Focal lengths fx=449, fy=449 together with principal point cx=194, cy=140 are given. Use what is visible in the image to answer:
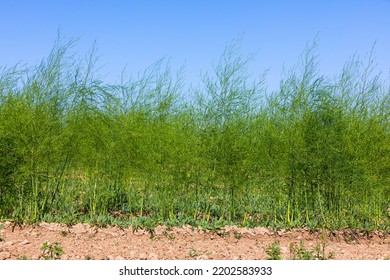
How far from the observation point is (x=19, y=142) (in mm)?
6961

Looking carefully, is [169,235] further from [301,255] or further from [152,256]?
[301,255]

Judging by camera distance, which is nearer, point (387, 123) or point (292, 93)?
point (292, 93)

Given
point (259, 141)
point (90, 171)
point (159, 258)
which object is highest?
point (259, 141)

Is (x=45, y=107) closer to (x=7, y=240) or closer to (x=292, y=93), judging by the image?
(x=7, y=240)

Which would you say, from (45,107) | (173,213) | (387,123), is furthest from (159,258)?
(387,123)

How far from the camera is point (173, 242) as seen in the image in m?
6.27

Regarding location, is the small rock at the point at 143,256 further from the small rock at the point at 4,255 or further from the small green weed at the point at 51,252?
the small rock at the point at 4,255

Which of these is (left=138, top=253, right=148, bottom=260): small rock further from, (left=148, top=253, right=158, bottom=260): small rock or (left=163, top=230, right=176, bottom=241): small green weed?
(left=163, top=230, right=176, bottom=241): small green weed

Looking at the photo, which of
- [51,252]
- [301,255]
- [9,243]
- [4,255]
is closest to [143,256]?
[51,252]

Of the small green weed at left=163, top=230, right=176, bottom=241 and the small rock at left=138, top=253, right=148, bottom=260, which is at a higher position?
the small green weed at left=163, top=230, right=176, bottom=241

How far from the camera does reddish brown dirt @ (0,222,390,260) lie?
19.0 ft

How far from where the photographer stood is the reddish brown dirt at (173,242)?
5777 mm

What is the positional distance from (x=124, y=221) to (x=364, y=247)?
3.67 metres

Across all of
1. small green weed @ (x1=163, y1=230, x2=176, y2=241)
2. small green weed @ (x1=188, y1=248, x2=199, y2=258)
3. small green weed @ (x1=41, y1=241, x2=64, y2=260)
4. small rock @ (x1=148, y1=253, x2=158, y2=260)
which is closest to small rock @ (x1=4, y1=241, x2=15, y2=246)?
small green weed @ (x1=41, y1=241, x2=64, y2=260)
